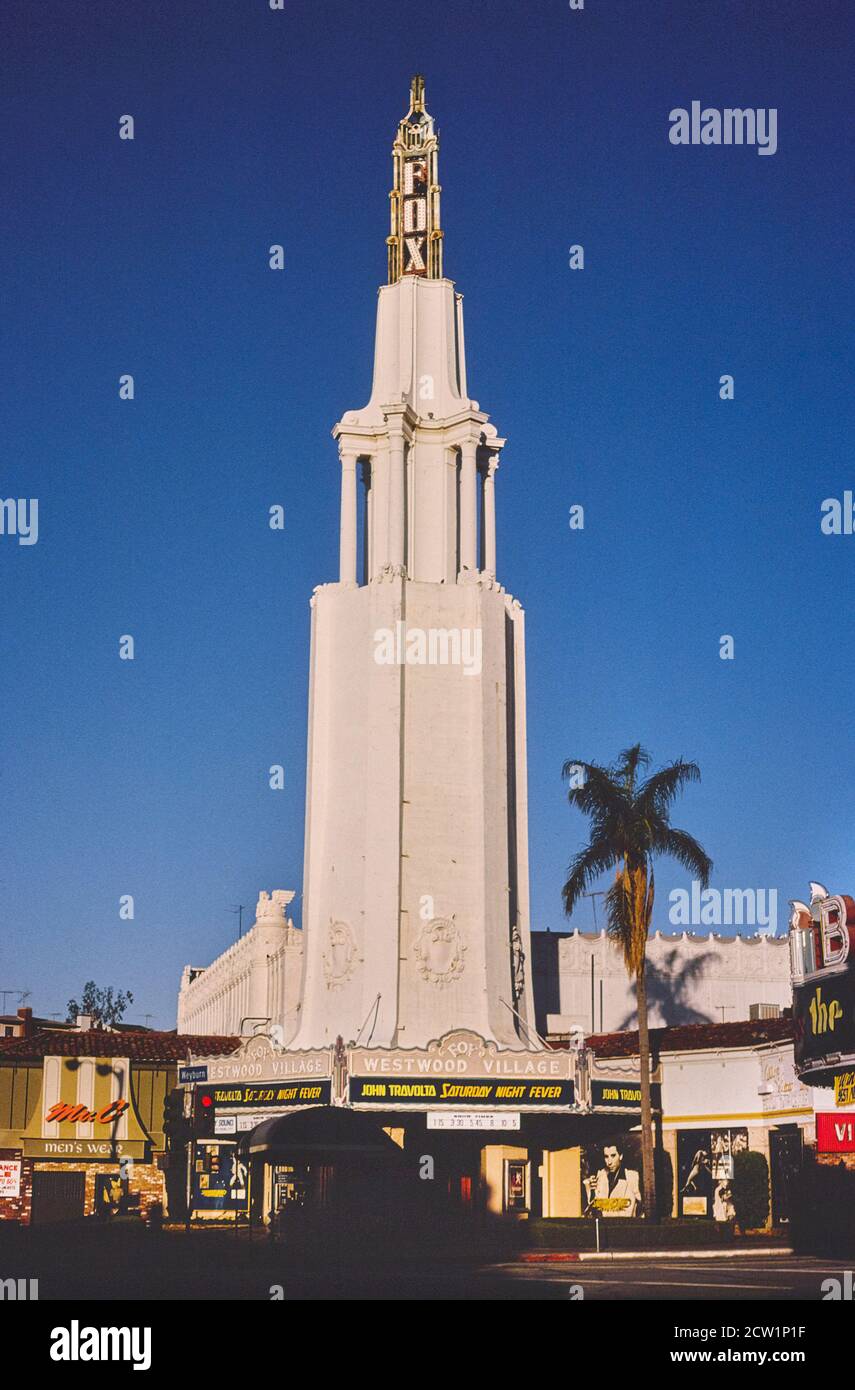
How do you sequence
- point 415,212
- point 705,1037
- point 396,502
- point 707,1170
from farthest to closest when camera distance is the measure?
point 415,212 < point 396,502 < point 705,1037 < point 707,1170

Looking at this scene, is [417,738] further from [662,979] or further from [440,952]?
[662,979]

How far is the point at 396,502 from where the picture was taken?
7150cm

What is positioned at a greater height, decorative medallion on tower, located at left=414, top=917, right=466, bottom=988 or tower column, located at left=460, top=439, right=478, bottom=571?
tower column, located at left=460, top=439, right=478, bottom=571

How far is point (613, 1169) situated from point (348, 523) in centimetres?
2834

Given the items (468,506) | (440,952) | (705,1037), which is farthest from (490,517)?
(705,1037)

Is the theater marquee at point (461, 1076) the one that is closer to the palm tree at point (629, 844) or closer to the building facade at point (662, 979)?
the palm tree at point (629, 844)

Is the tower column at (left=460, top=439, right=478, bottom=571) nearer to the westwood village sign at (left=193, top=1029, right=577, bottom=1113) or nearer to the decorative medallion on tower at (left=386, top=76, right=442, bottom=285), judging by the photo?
the decorative medallion on tower at (left=386, top=76, right=442, bottom=285)

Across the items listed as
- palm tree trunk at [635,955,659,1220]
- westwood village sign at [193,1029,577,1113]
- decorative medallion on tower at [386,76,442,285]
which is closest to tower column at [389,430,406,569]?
decorative medallion on tower at [386,76,442,285]

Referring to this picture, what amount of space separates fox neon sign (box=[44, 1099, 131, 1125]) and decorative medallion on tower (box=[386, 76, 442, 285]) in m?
37.4

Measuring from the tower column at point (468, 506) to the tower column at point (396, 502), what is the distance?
252 centimetres

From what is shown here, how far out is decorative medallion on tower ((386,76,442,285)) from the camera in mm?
Answer: 76500

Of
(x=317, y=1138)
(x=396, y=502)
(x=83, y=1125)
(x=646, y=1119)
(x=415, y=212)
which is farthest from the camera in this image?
(x=415, y=212)
